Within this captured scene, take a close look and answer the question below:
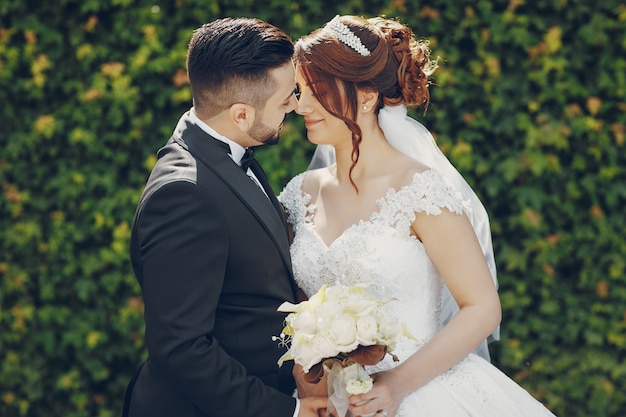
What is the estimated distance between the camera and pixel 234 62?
2.65 m

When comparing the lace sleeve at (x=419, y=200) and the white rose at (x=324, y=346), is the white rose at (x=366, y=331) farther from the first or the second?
the lace sleeve at (x=419, y=200)

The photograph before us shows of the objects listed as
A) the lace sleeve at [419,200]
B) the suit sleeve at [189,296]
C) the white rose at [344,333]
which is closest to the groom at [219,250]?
the suit sleeve at [189,296]

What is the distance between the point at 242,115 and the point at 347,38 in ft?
2.20

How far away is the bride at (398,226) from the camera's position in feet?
9.46

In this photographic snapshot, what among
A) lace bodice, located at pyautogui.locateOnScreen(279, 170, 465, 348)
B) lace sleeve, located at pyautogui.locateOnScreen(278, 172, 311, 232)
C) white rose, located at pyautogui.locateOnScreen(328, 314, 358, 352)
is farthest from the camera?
lace sleeve, located at pyautogui.locateOnScreen(278, 172, 311, 232)

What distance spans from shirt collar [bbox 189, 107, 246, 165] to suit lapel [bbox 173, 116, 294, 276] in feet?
0.06

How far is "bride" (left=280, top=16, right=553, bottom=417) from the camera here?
2885 millimetres

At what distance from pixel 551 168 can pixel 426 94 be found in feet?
5.38

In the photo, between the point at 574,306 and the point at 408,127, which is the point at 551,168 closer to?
A: the point at 574,306

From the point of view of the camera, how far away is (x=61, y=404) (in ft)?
16.4

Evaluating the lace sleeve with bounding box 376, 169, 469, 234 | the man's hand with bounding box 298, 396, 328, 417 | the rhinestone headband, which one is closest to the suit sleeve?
the man's hand with bounding box 298, 396, 328, 417

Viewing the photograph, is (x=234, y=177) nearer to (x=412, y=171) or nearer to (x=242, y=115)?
(x=242, y=115)

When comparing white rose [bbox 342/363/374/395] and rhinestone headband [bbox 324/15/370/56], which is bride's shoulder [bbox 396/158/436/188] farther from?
white rose [bbox 342/363/374/395]

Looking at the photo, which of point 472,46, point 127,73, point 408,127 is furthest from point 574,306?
point 127,73
